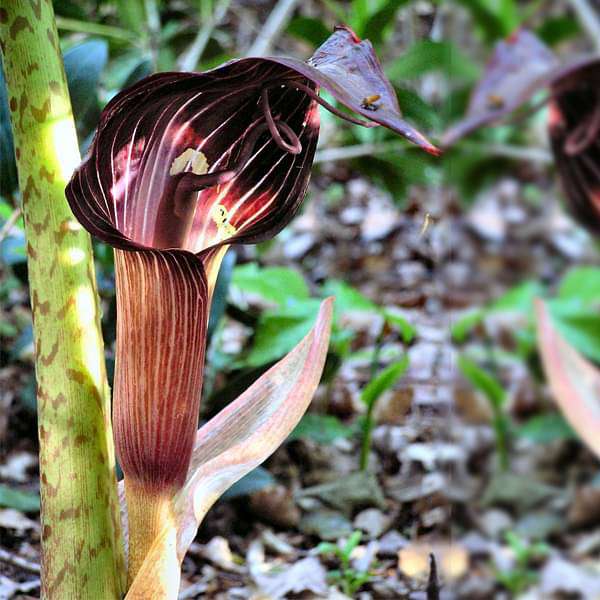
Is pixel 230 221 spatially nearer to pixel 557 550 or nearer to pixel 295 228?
pixel 557 550

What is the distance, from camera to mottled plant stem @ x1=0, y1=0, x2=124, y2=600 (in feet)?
1.32

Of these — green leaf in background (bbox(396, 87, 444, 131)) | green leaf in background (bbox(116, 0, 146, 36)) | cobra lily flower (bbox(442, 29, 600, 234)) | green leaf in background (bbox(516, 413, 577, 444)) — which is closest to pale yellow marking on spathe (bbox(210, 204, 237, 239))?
cobra lily flower (bbox(442, 29, 600, 234))

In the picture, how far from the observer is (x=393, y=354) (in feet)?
2.77

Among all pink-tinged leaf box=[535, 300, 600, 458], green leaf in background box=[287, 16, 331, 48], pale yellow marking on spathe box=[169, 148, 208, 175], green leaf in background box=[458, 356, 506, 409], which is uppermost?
green leaf in background box=[287, 16, 331, 48]

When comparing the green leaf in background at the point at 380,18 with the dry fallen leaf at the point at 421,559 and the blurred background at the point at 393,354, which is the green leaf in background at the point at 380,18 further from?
the dry fallen leaf at the point at 421,559

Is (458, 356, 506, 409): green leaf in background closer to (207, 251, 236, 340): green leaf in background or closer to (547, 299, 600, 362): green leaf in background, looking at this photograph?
(547, 299, 600, 362): green leaf in background

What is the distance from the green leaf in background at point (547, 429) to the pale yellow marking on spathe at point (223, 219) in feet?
2.00

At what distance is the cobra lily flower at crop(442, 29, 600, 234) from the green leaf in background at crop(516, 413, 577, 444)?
54cm

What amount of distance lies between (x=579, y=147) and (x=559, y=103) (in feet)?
0.17

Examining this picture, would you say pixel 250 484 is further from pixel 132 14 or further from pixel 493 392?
pixel 132 14

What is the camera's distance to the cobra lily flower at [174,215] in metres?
0.36

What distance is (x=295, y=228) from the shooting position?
115 centimetres

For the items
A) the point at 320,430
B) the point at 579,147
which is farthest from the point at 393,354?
the point at 579,147

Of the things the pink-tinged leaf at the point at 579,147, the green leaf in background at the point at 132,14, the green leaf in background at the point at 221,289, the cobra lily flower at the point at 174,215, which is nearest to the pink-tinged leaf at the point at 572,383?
the pink-tinged leaf at the point at 579,147
